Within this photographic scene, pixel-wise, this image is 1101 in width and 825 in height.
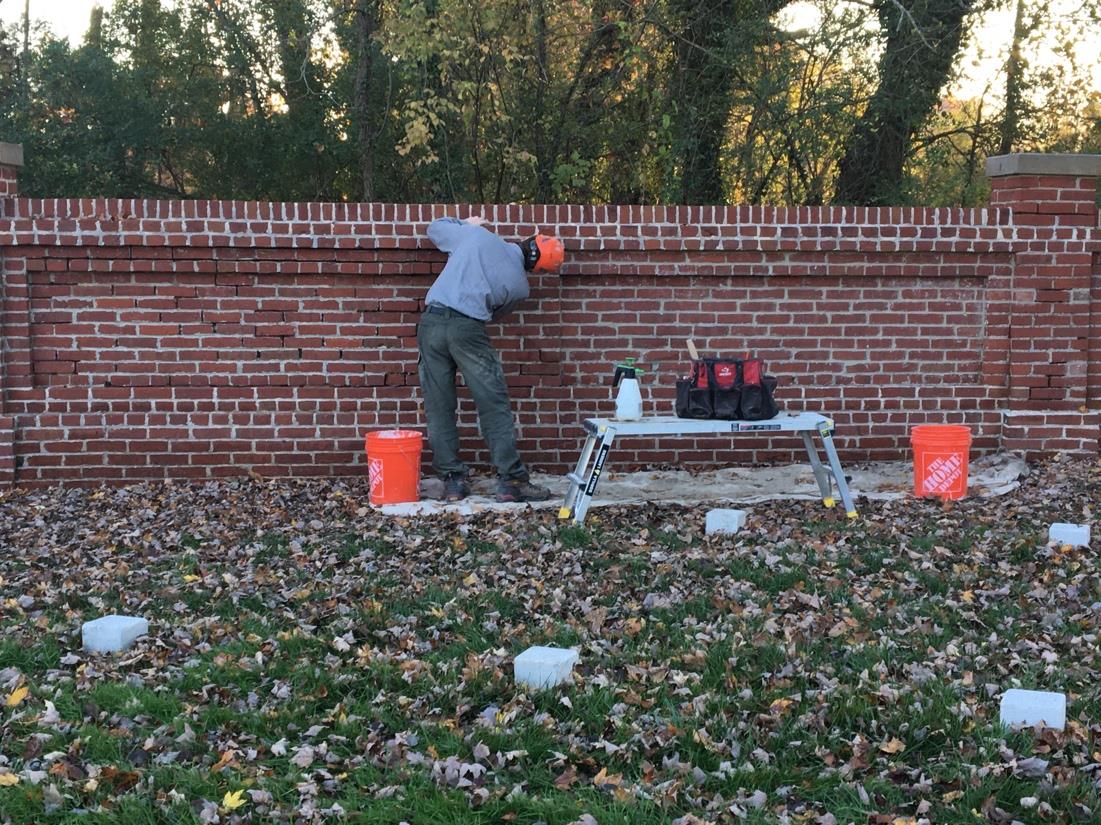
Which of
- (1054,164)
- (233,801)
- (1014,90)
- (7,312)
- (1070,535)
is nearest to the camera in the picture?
(233,801)

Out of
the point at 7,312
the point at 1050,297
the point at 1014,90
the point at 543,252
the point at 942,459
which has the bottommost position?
the point at 942,459

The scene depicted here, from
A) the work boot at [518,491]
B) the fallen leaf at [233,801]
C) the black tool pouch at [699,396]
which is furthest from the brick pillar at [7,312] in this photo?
the fallen leaf at [233,801]

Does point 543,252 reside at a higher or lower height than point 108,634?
higher

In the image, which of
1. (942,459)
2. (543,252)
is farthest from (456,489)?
(942,459)

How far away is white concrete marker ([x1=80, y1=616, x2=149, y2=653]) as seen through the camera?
14.9 ft

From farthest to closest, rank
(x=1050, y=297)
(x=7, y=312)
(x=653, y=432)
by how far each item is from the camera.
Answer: (x=1050, y=297) → (x=7, y=312) → (x=653, y=432)

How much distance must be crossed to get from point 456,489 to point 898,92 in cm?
631

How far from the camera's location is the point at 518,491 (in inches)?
289

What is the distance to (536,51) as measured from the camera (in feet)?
37.0

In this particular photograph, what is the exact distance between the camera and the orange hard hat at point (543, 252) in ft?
23.8

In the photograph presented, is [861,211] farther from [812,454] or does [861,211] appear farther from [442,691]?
[442,691]

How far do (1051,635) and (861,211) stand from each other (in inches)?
160

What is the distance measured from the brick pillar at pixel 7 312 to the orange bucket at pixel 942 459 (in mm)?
5793

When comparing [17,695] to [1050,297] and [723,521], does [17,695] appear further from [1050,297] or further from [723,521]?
[1050,297]
